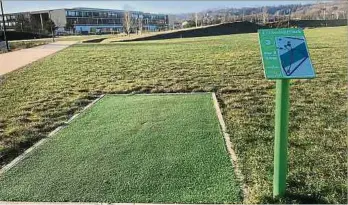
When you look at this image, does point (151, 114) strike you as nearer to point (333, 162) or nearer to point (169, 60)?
point (333, 162)

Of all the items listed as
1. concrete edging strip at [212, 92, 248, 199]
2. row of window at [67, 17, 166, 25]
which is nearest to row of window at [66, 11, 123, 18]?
row of window at [67, 17, 166, 25]

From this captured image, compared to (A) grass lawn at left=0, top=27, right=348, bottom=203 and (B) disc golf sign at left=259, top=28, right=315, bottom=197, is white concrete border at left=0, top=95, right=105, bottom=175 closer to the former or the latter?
(A) grass lawn at left=0, top=27, right=348, bottom=203

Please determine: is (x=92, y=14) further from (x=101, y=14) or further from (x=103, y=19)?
(x=103, y=19)

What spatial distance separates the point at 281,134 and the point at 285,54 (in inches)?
27.4

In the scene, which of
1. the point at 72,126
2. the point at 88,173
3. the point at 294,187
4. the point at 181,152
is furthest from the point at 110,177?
the point at 72,126

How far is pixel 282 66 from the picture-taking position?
356cm

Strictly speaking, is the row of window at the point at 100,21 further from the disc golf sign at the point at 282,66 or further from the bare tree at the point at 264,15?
the disc golf sign at the point at 282,66

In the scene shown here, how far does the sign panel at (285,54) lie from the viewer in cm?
353

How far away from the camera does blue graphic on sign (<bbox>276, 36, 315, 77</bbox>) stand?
3549 mm

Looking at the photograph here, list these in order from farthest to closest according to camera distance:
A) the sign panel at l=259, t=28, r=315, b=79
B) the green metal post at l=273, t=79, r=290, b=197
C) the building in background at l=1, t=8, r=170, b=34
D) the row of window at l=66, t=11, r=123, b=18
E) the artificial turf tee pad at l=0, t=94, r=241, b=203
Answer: the row of window at l=66, t=11, r=123, b=18 → the building in background at l=1, t=8, r=170, b=34 → the artificial turf tee pad at l=0, t=94, r=241, b=203 → the green metal post at l=273, t=79, r=290, b=197 → the sign panel at l=259, t=28, r=315, b=79

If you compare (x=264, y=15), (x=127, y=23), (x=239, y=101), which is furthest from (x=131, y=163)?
(x=264, y=15)

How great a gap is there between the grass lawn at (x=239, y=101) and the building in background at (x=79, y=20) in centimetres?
5008

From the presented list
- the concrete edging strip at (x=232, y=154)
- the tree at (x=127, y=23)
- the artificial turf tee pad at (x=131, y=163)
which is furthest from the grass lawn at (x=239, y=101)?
the tree at (x=127, y=23)

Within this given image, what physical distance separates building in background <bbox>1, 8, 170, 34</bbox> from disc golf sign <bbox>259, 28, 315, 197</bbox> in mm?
59675
